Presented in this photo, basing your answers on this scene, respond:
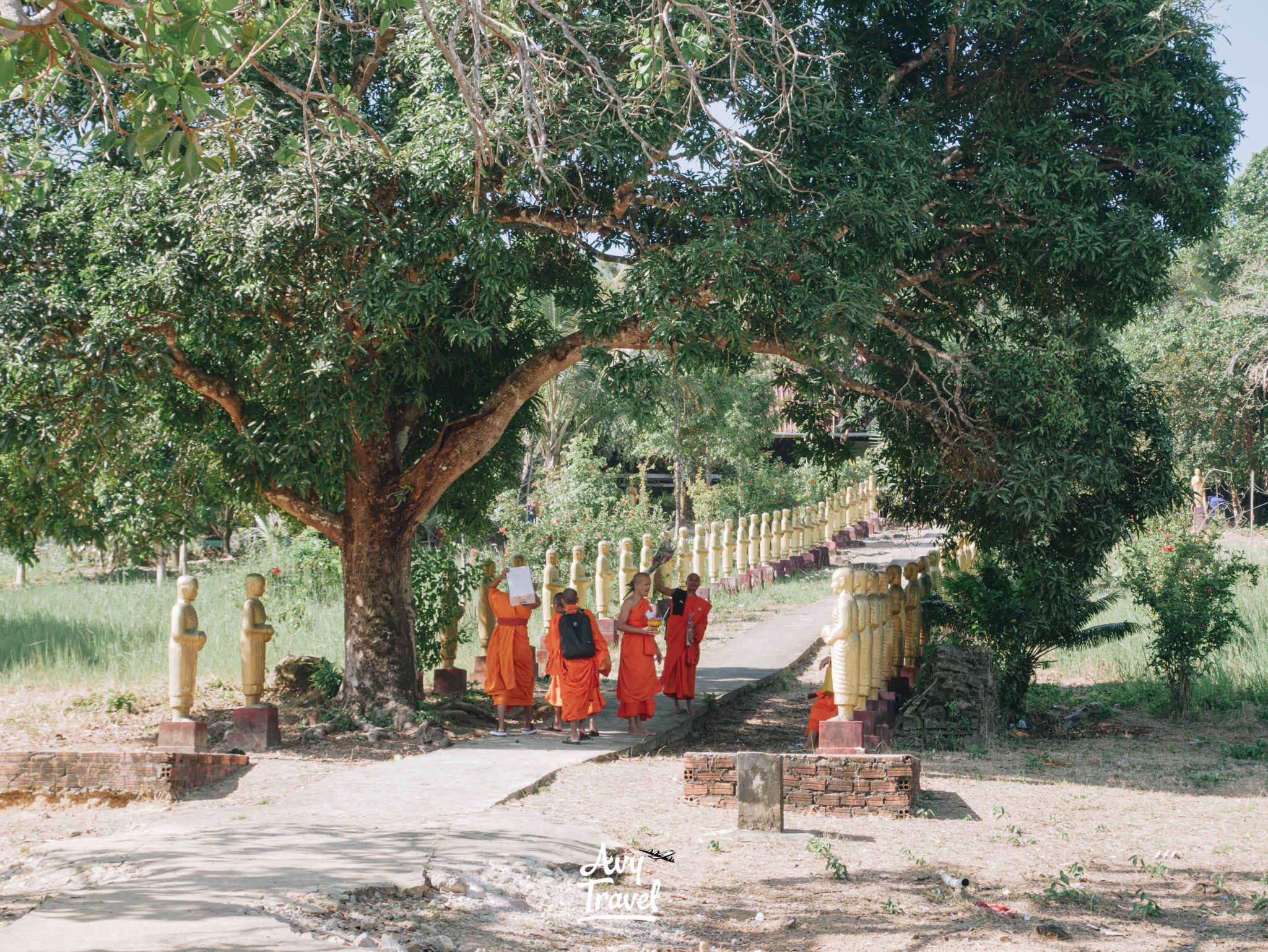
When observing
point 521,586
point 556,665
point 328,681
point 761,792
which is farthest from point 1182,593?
point 328,681

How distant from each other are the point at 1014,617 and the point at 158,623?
463 inches

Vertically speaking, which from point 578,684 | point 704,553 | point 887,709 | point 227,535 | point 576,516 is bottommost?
point 887,709

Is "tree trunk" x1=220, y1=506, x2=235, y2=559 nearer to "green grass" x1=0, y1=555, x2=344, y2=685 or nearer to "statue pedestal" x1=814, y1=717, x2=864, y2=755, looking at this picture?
"green grass" x1=0, y1=555, x2=344, y2=685

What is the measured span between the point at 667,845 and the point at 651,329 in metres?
3.77

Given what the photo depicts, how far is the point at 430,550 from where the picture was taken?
12.8m

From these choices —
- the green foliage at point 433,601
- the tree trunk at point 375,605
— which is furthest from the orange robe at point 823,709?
the green foliage at point 433,601

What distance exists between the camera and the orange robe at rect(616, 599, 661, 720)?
405 inches

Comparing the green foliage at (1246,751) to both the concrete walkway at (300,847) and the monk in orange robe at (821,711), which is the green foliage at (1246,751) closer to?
the monk in orange robe at (821,711)

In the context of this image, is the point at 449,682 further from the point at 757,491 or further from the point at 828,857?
the point at 757,491

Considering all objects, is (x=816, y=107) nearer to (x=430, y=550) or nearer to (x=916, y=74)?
(x=916, y=74)

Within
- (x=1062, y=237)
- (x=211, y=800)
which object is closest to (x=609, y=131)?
(x=1062, y=237)

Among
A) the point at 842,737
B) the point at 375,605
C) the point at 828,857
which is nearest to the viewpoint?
the point at 828,857

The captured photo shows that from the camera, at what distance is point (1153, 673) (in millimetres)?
14039

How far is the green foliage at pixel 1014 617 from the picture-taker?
1110 cm
